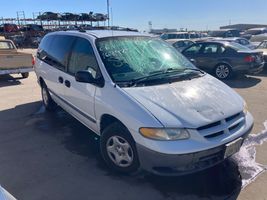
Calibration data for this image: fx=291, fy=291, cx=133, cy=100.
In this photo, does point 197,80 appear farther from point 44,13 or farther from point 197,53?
point 44,13

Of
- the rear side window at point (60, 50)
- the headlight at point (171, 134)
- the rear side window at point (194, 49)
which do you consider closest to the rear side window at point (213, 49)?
the rear side window at point (194, 49)

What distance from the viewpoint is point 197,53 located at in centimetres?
1143

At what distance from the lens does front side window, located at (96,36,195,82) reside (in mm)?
3949

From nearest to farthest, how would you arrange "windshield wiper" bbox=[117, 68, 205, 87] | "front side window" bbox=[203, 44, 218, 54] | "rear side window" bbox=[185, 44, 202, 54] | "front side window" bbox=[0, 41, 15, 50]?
1. "windshield wiper" bbox=[117, 68, 205, 87]
2. "front side window" bbox=[203, 44, 218, 54]
3. "rear side window" bbox=[185, 44, 202, 54]
4. "front side window" bbox=[0, 41, 15, 50]

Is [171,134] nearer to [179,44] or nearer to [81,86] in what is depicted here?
[81,86]

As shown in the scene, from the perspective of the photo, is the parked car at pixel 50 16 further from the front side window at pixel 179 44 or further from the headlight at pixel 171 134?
the headlight at pixel 171 134

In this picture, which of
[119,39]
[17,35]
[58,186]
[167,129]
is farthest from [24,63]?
[17,35]

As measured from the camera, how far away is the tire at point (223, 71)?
10.5 meters

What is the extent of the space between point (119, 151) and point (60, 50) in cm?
257

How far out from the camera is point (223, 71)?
10711 mm

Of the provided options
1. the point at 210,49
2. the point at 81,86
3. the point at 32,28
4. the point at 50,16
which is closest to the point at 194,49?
the point at 210,49

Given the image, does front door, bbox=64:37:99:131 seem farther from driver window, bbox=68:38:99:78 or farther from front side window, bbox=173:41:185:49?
front side window, bbox=173:41:185:49

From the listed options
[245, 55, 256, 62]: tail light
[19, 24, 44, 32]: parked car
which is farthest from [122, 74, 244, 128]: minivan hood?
[19, 24, 44, 32]: parked car

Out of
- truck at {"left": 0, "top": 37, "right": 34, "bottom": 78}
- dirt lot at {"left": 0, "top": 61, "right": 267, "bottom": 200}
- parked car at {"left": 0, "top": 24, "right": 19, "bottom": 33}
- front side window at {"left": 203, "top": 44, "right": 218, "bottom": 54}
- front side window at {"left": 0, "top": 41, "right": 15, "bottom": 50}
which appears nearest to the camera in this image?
dirt lot at {"left": 0, "top": 61, "right": 267, "bottom": 200}
